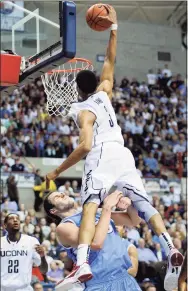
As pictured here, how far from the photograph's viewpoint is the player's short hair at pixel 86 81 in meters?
6.19

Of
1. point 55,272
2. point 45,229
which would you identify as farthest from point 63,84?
point 45,229

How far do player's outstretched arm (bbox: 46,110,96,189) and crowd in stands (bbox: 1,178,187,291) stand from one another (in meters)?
3.92

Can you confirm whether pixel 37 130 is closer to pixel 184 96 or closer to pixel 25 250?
pixel 184 96

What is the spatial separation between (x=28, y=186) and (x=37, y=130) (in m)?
2.68

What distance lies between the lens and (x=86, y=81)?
624 centimetres

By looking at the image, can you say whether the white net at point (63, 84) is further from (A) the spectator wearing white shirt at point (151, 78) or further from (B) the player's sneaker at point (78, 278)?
(A) the spectator wearing white shirt at point (151, 78)

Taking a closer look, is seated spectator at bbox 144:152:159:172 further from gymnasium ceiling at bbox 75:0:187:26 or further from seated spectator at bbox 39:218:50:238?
gymnasium ceiling at bbox 75:0:187:26

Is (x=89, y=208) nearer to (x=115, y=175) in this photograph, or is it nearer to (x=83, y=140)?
(x=115, y=175)

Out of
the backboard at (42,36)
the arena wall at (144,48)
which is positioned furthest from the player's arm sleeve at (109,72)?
the arena wall at (144,48)

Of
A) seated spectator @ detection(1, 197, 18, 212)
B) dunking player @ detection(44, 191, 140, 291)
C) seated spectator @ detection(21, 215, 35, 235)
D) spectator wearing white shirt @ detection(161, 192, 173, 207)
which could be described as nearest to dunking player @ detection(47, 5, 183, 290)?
dunking player @ detection(44, 191, 140, 291)

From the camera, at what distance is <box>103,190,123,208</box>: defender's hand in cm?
559

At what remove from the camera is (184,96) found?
25906mm

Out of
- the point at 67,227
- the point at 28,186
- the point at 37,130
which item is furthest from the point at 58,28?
the point at 37,130

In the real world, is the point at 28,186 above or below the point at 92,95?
below
